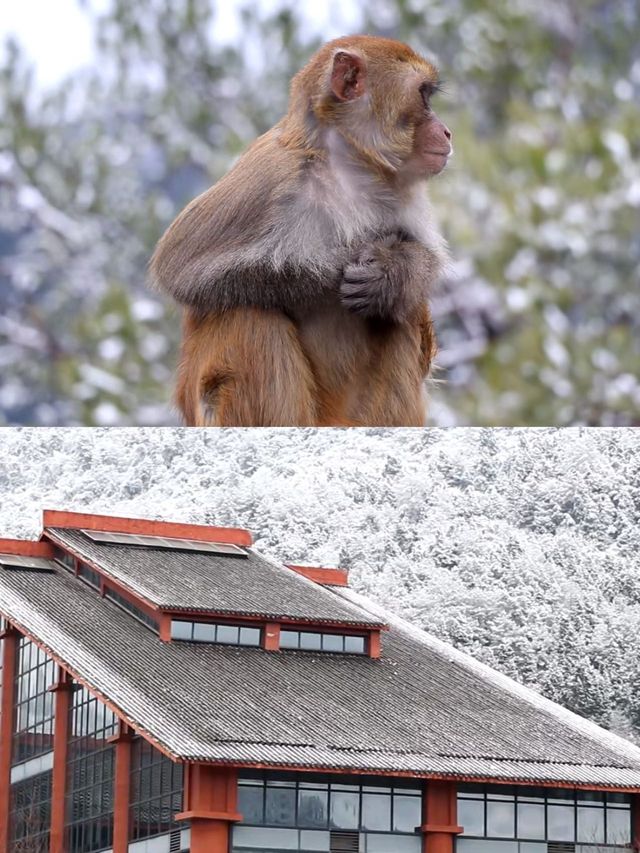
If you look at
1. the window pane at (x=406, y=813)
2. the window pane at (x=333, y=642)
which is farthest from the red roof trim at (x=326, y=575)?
the window pane at (x=406, y=813)

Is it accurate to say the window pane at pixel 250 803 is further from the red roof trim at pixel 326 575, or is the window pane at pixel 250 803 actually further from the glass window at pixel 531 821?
the red roof trim at pixel 326 575

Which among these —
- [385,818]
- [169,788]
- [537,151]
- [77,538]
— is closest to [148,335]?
[537,151]

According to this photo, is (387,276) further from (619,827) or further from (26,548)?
(619,827)

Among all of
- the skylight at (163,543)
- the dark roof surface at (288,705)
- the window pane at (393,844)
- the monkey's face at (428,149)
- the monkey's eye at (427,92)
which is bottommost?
the window pane at (393,844)

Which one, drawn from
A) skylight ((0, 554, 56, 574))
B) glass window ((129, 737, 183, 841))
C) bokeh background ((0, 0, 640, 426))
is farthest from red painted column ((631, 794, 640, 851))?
bokeh background ((0, 0, 640, 426))

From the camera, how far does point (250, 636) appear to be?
923 centimetres

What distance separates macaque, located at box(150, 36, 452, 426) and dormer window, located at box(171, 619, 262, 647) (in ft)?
20.0

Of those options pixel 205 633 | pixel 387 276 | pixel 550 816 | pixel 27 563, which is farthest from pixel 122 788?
pixel 387 276

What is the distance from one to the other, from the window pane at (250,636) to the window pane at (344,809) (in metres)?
1.05

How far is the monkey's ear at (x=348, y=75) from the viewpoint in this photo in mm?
2879

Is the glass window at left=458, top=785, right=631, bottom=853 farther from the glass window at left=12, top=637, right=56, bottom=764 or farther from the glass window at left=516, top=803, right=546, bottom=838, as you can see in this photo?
the glass window at left=12, top=637, right=56, bottom=764

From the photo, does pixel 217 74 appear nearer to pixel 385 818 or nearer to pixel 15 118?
pixel 15 118

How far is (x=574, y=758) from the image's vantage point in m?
7.61

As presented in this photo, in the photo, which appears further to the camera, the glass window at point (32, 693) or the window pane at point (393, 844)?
the glass window at point (32, 693)
